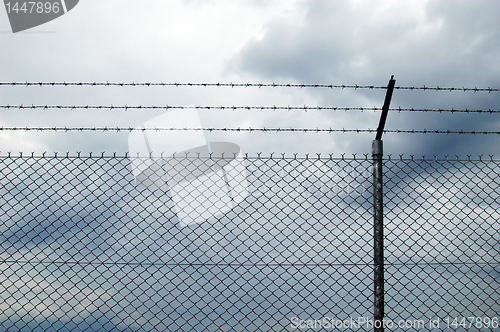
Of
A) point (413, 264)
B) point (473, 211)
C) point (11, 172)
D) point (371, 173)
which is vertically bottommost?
point (413, 264)

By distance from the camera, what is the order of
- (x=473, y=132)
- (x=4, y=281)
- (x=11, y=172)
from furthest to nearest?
(x=473, y=132) → (x=11, y=172) → (x=4, y=281)

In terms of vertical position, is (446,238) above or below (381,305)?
above

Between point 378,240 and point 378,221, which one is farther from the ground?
point 378,221

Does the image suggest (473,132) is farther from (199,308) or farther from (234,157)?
(199,308)

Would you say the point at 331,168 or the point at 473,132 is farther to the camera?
the point at 473,132

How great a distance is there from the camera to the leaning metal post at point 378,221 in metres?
3.00

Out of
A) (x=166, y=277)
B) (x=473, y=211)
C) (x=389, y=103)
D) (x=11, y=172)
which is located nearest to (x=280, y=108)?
(x=389, y=103)

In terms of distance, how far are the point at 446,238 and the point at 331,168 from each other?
118 cm

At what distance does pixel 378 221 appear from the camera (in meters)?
3.09

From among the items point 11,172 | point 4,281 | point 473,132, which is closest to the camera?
point 4,281

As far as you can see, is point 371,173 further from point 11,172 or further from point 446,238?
point 11,172

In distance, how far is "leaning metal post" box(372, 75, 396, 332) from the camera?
3.00 meters

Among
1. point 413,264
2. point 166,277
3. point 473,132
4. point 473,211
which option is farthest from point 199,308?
point 473,132

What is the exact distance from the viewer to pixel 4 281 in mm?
2986
